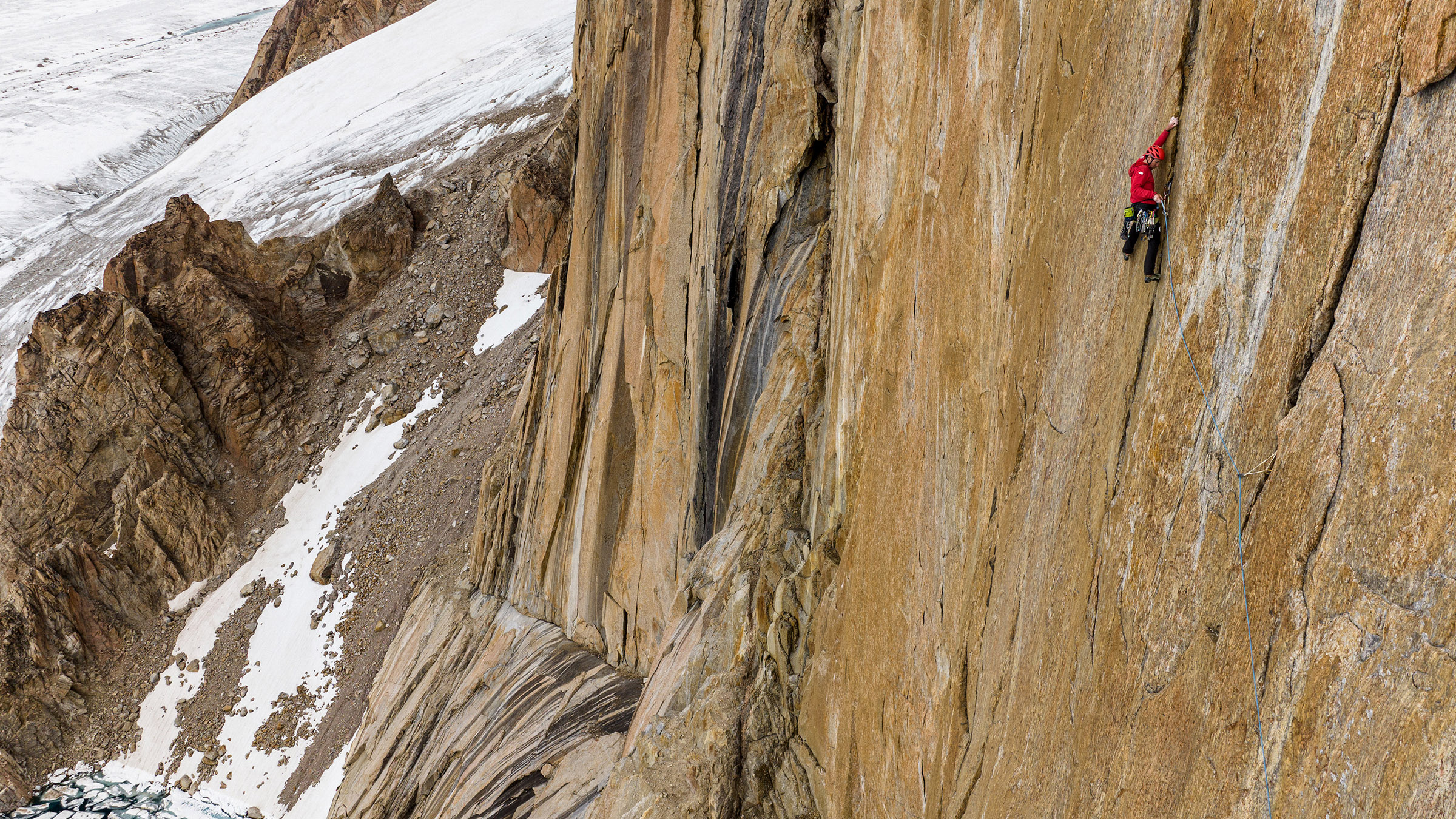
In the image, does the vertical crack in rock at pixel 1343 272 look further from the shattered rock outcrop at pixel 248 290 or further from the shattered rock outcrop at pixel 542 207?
the shattered rock outcrop at pixel 248 290

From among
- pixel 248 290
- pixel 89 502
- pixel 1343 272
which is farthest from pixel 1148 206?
pixel 248 290

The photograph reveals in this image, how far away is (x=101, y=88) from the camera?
71375 millimetres

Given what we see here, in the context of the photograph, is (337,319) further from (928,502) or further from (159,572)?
(928,502)

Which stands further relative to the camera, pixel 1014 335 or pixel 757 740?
pixel 757 740

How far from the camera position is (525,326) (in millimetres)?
29953

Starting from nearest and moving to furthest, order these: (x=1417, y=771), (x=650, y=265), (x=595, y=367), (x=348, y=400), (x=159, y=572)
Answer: (x=1417, y=771) < (x=650, y=265) < (x=595, y=367) < (x=159, y=572) < (x=348, y=400)

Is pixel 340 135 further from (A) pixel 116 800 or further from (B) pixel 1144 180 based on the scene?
(B) pixel 1144 180

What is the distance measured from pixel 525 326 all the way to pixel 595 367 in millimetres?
16060

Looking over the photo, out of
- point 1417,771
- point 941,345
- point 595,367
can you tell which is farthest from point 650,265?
point 1417,771

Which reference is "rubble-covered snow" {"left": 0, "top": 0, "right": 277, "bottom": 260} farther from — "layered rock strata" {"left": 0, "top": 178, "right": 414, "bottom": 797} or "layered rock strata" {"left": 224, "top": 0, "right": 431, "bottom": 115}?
"layered rock strata" {"left": 0, "top": 178, "right": 414, "bottom": 797}

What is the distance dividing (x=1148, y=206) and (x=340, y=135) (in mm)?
50973

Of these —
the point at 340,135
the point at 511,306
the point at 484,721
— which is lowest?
the point at 484,721

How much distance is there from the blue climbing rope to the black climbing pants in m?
0.06

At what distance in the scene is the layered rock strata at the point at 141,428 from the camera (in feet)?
92.3
